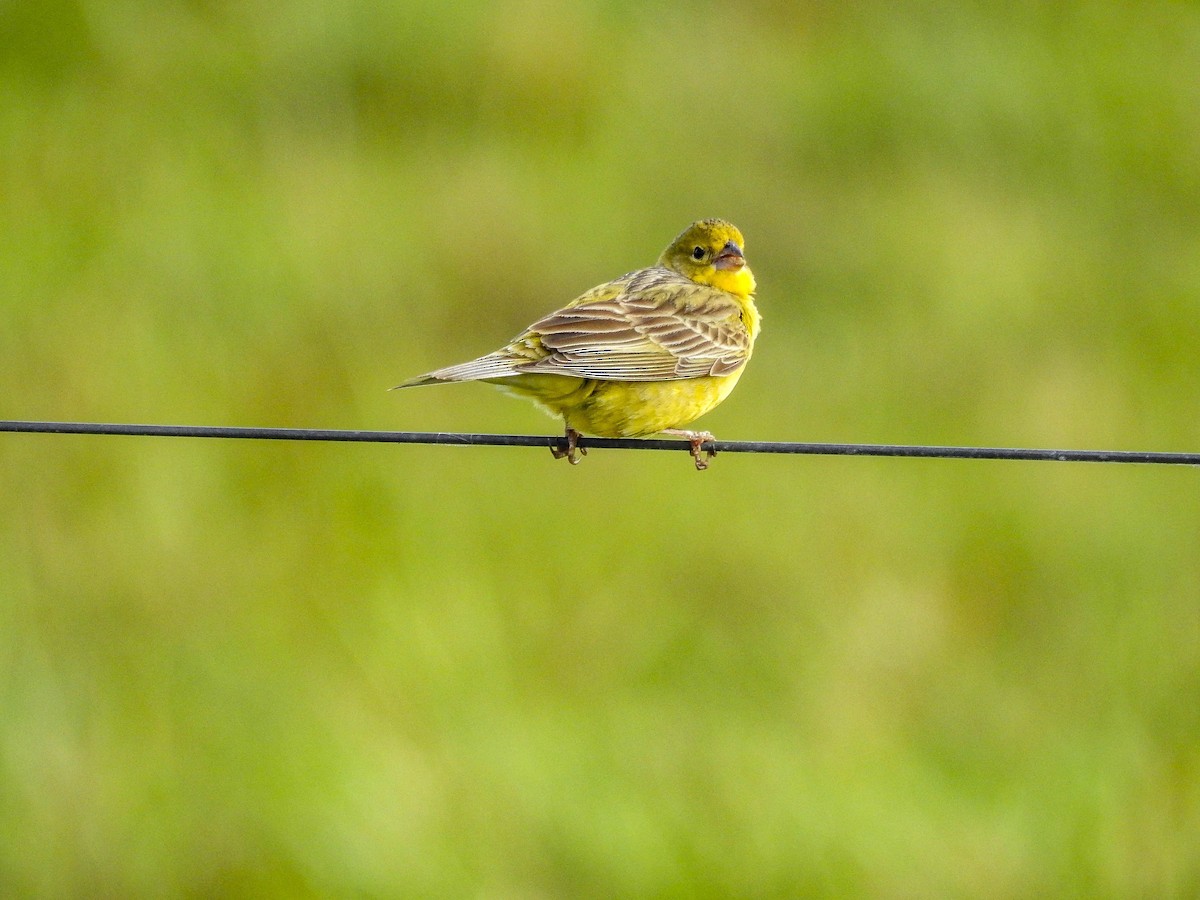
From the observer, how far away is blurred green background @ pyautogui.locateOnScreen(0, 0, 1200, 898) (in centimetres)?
880

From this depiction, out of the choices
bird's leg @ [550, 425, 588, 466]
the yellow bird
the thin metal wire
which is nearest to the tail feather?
the yellow bird

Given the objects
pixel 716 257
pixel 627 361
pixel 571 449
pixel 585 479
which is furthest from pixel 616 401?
pixel 585 479

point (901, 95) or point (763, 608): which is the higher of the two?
point (901, 95)

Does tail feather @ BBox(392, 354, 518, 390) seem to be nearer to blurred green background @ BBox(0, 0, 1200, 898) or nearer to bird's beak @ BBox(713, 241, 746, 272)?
bird's beak @ BBox(713, 241, 746, 272)

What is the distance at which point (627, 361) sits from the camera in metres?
6.81

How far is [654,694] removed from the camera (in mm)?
9812

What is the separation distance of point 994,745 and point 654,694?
2.06m

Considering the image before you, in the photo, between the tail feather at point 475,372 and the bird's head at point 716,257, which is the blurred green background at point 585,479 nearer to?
the bird's head at point 716,257

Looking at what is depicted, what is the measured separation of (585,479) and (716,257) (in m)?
2.96

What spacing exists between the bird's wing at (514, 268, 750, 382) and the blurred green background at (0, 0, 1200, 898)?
8.73ft

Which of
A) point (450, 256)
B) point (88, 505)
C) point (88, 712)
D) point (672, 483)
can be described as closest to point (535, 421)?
point (672, 483)

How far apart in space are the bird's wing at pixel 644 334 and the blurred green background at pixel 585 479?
2.66 metres

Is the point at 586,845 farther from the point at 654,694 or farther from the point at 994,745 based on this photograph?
the point at 994,745

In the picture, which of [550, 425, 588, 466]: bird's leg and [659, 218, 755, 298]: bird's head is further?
[659, 218, 755, 298]: bird's head
